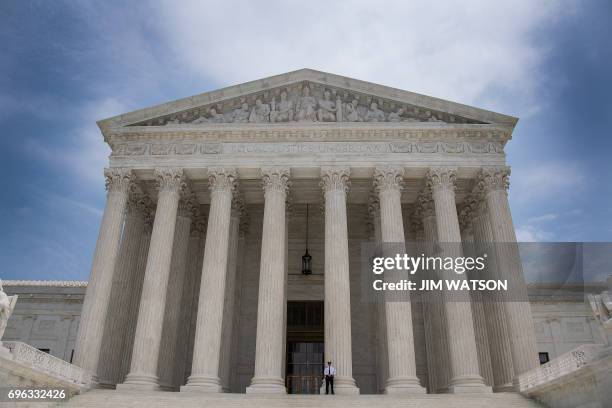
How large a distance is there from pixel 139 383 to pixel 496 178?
21392mm

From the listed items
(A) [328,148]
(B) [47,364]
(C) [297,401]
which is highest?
(A) [328,148]

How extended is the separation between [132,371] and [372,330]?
47.8 ft

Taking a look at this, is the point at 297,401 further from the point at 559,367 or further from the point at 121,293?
the point at 121,293

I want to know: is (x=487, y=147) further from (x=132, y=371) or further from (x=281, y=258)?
(x=132, y=371)

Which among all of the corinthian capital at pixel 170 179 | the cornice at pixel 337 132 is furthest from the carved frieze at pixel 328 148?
the corinthian capital at pixel 170 179

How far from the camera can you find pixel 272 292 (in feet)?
84.9

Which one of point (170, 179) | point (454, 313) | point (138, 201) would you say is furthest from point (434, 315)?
point (138, 201)

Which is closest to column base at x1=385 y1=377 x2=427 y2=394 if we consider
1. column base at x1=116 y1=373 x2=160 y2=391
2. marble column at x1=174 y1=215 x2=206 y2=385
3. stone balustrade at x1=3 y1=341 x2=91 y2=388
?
column base at x1=116 y1=373 x2=160 y2=391

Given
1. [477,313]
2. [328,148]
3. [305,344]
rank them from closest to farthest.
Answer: [328,148]
[477,313]
[305,344]

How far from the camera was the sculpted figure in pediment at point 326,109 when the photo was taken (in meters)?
30.1

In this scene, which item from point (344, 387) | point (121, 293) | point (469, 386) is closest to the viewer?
point (344, 387)

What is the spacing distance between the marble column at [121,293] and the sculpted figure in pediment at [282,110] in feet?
30.7

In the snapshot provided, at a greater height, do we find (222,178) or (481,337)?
(222,178)

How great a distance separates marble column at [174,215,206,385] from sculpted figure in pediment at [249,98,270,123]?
840 cm
